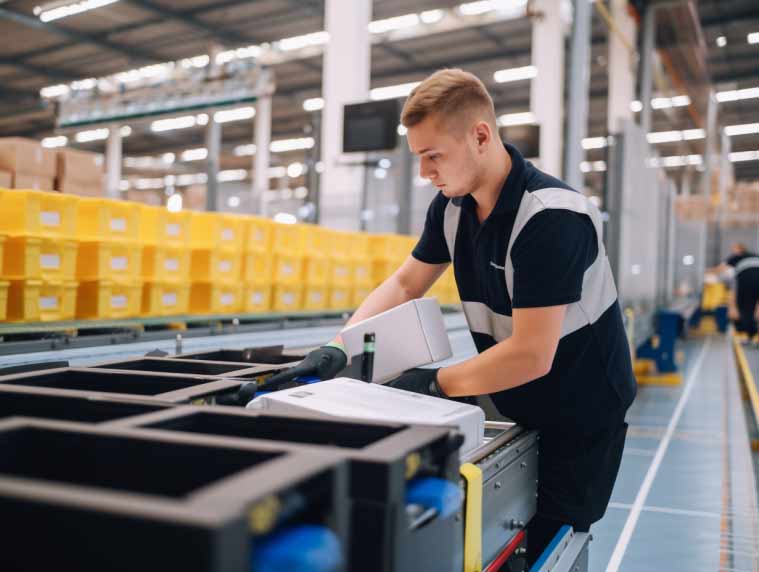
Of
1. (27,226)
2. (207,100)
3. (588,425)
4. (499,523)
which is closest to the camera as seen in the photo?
(499,523)

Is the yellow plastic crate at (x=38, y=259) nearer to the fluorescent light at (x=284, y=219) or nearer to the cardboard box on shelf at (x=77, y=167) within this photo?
the fluorescent light at (x=284, y=219)

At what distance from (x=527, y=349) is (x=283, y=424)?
2.32ft

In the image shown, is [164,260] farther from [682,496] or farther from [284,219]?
[682,496]

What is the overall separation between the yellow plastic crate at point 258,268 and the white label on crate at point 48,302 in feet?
5.15

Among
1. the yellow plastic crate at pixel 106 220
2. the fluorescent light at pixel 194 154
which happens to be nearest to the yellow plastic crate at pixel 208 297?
the yellow plastic crate at pixel 106 220

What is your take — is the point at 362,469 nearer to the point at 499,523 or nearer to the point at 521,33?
the point at 499,523

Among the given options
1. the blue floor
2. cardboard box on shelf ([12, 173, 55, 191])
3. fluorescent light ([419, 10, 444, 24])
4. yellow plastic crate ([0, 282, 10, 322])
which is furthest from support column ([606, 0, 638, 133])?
yellow plastic crate ([0, 282, 10, 322])

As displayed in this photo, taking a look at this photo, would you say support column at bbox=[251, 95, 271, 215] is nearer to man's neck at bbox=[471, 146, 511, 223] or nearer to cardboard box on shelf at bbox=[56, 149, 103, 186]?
cardboard box on shelf at bbox=[56, 149, 103, 186]

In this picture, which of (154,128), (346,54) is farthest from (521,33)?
(154,128)

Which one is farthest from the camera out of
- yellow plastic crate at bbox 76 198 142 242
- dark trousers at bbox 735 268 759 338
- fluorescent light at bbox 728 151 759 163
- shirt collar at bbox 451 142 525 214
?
fluorescent light at bbox 728 151 759 163

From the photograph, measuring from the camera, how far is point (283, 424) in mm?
1031

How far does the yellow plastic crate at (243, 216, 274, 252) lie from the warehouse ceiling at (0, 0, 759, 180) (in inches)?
367

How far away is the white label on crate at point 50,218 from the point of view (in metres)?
3.42

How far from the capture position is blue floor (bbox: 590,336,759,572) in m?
3.46
